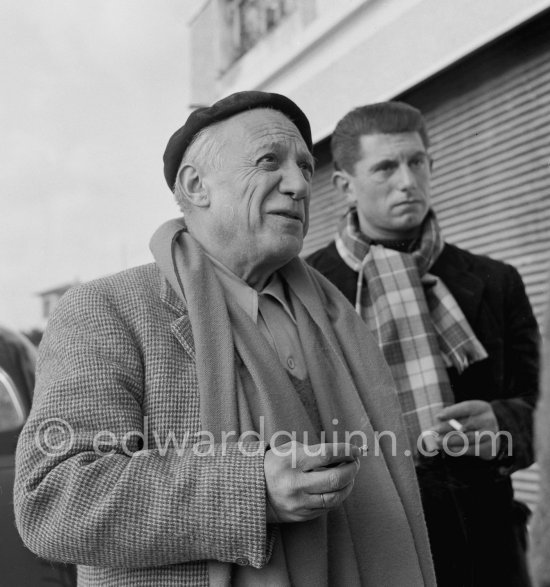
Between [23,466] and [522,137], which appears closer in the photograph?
[23,466]

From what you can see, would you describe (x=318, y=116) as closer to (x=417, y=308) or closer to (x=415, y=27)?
(x=415, y=27)

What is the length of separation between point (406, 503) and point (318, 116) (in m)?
5.55

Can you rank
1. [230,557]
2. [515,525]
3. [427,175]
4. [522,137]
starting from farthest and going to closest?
[522,137] → [427,175] → [515,525] → [230,557]

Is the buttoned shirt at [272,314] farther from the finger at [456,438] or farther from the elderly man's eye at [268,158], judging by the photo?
the finger at [456,438]

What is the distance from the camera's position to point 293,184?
72.6 inches

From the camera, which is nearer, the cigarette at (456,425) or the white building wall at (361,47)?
the cigarette at (456,425)

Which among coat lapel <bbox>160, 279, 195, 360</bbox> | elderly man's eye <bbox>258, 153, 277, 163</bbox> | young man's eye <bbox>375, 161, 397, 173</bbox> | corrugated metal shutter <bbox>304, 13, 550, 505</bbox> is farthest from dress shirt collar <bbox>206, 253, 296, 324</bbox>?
corrugated metal shutter <bbox>304, 13, 550, 505</bbox>

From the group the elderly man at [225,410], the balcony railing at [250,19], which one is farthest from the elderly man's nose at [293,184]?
the balcony railing at [250,19]

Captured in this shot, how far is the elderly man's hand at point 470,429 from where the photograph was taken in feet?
7.63

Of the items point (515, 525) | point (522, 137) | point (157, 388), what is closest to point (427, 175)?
point (515, 525)

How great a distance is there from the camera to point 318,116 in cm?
696

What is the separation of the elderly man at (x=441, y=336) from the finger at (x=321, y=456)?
95cm

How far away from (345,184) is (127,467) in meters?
1.70

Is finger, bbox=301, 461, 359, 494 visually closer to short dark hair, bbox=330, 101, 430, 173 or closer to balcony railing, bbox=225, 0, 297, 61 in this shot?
short dark hair, bbox=330, 101, 430, 173
